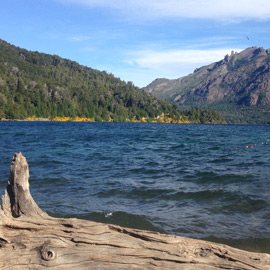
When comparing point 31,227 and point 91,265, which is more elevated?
point 31,227

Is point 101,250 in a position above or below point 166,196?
above

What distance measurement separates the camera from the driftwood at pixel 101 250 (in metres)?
3.61

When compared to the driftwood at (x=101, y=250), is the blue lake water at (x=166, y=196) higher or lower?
lower

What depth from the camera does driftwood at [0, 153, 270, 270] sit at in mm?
3605

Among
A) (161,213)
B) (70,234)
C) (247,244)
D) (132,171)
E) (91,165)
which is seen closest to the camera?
(70,234)

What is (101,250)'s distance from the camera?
3.75 m

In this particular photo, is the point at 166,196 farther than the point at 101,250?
Yes

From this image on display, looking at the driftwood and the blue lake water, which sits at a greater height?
the driftwood

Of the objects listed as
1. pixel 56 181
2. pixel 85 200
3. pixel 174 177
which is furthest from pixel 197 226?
pixel 56 181

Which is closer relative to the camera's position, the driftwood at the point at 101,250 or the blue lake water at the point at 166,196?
the driftwood at the point at 101,250

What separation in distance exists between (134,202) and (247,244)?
4222mm

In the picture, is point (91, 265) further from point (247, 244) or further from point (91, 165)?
point (91, 165)

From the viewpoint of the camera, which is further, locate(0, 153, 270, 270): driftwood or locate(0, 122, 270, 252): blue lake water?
locate(0, 122, 270, 252): blue lake water

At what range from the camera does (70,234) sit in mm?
3986
